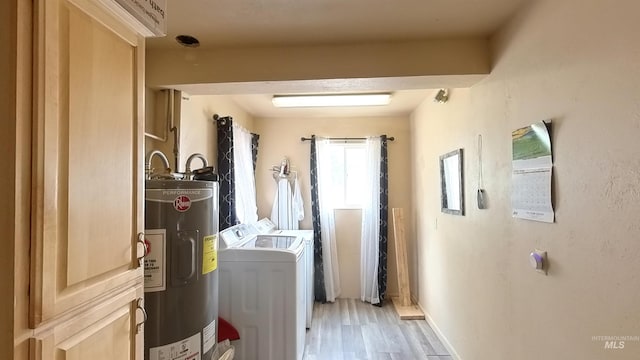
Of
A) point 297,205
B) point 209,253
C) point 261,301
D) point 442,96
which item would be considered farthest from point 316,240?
point 209,253

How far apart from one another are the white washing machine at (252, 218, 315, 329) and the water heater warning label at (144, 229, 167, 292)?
5.33ft

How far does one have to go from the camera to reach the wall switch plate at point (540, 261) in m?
1.51

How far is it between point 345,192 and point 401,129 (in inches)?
41.7

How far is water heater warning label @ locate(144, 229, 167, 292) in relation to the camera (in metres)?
1.57

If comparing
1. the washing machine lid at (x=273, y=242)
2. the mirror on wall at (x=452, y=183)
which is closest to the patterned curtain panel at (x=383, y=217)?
the mirror on wall at (x=452, y=183)

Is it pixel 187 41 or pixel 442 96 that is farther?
pixel 442 96

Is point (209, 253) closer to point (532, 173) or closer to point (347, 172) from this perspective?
point (532, 173)

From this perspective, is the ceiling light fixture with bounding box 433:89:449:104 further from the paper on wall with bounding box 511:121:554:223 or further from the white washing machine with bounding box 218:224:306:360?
the white washing machine with bounding box 218:224:306:360

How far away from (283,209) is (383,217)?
1.22 metres

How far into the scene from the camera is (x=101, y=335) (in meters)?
1.00

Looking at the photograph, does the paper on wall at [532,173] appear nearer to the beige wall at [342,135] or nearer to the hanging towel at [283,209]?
the beige wall at [342,135]

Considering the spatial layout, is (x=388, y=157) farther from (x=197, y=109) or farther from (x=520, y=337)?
(x=520, y=337)

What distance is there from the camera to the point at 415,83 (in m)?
2.21

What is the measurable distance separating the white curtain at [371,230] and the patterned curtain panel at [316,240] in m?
0.50
